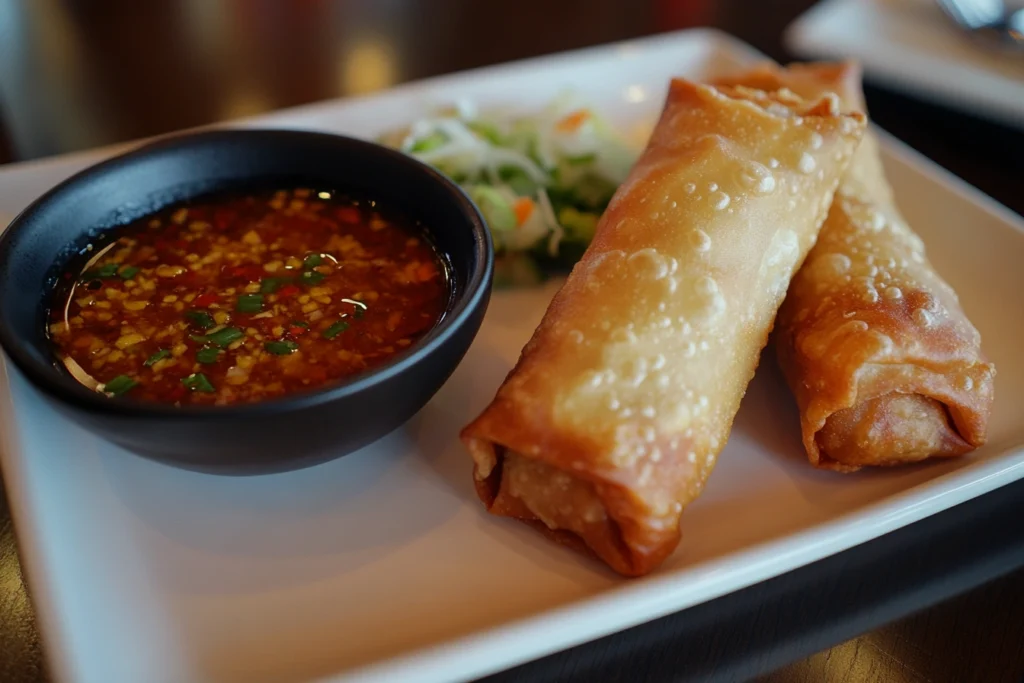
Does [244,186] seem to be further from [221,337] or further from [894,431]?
[894,431]

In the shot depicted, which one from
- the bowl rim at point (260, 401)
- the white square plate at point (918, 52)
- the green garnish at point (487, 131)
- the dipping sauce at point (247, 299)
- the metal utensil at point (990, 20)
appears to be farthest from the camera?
the metal utensil at point (990, 20)

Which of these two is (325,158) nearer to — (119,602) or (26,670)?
(119,602)

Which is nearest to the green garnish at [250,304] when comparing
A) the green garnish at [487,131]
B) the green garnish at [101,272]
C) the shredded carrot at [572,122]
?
the green garnish at [101,272]

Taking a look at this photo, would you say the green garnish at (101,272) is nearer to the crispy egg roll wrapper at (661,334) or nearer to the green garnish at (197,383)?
the green garnish at (197,383)

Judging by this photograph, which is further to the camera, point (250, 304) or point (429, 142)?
point (429, 142)

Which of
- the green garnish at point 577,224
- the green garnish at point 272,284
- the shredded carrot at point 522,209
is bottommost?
the green garnish at point 577,224

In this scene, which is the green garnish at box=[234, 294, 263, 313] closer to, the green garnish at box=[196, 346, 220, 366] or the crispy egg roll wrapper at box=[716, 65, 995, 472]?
the green garnish at box=[196, 346, 220, 366]

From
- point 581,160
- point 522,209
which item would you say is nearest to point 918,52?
point 581,160

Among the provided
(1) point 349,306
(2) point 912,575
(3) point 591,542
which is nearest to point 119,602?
(1) point 349,306
